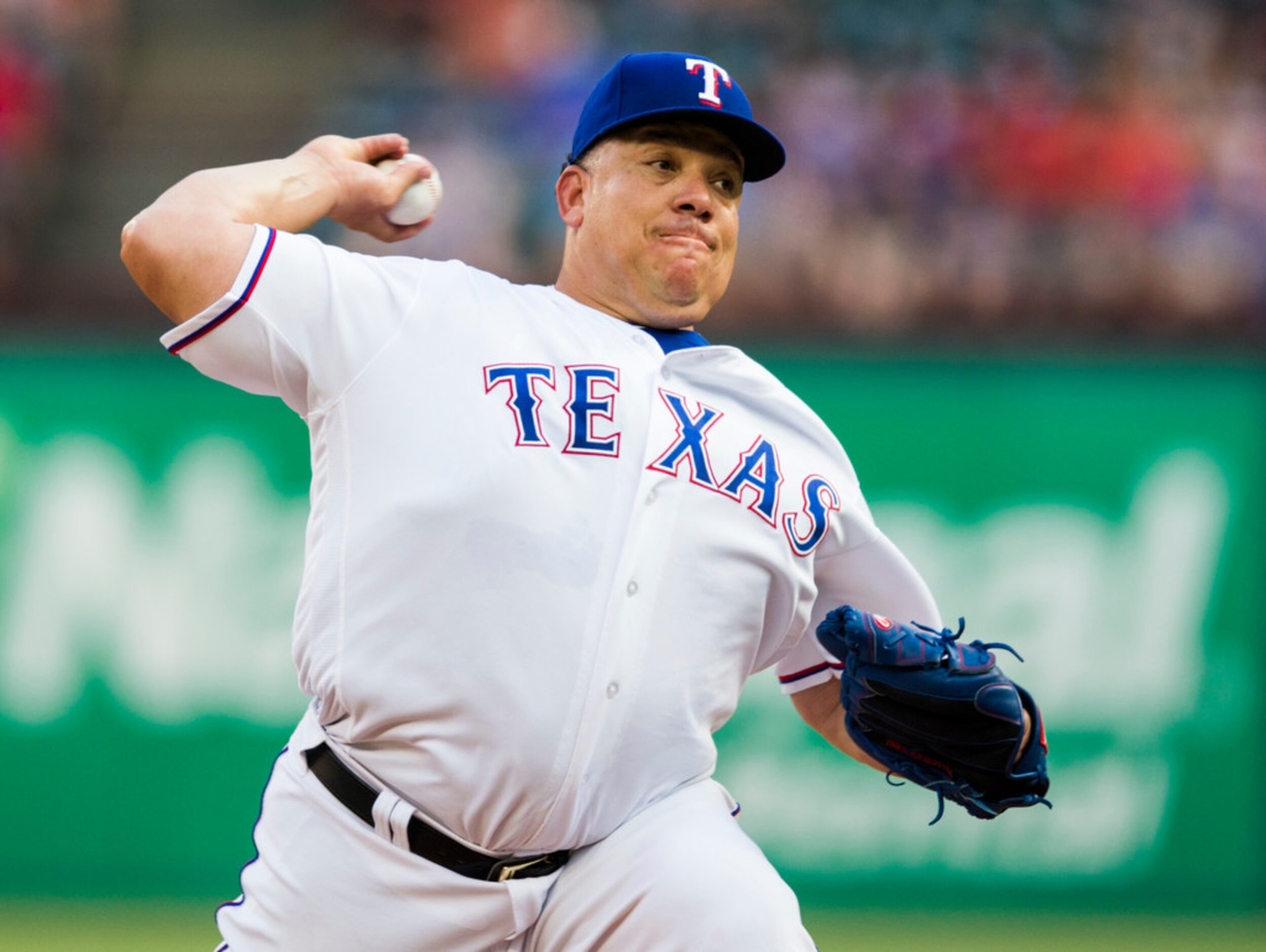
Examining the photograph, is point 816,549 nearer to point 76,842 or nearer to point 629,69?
point 629,69

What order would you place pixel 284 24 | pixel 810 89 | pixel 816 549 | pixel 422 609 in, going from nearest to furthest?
pixel 422 609 < pixel 816 549 < pixel 810 89 < pixel 284 24

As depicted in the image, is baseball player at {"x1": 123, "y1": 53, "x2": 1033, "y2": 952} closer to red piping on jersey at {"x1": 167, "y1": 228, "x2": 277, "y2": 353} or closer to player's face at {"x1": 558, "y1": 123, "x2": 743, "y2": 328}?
red piping on jersey at {"x1": 167, "y1": 228, "x2": 277, "y2": 353}

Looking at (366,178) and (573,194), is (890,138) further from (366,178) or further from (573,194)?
(366,178)

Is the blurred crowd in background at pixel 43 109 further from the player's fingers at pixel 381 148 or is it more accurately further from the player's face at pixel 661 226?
the player's face at pixel 661 226

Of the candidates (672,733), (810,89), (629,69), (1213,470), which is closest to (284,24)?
(810,89)

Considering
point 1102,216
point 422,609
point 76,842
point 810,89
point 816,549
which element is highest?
point 810,89

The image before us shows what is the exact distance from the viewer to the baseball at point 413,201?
304 centimetres

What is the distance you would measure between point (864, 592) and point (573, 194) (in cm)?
99

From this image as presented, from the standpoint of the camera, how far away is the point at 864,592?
122 inches

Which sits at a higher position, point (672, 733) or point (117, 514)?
point (117, 514)

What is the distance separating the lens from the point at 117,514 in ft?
21.4

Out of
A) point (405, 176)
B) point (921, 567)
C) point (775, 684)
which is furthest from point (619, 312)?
point (921, 567)

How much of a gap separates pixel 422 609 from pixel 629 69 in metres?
1.13

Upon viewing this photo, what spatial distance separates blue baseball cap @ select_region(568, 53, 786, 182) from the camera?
116 inches
